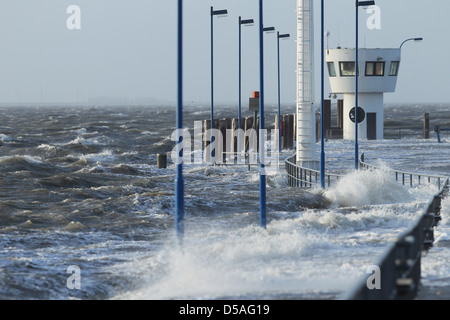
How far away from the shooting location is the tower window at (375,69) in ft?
191

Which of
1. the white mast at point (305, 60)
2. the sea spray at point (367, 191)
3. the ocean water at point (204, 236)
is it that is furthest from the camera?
the white mast at point (305, 60)

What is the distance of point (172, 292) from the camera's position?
42.5 feet

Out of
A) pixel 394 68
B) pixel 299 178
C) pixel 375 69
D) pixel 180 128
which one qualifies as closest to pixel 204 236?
pixel 180 128

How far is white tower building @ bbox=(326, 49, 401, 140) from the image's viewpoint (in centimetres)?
5788

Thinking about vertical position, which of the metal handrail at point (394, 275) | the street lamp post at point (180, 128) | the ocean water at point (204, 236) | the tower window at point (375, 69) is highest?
the tower window at point (375, 69)

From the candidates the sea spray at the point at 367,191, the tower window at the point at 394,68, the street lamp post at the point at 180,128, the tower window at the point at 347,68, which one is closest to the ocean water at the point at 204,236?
the sea spray at the point at 367,191

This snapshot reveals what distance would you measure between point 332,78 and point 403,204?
119 feet

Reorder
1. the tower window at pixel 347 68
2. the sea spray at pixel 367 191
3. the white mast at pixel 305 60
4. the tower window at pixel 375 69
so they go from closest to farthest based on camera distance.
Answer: the sea spray at pixel 367 191, the white mast at pixel 305 60, the tower window at pixel 347 68, the tower window at pixel 375 69

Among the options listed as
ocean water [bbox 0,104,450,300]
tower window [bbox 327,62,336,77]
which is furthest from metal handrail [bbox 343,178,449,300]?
tower window [bbox 327,62,336,77]

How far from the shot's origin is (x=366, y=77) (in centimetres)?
5841

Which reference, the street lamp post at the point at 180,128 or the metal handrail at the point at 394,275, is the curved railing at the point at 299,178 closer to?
the street lamp post at the point at 180,128

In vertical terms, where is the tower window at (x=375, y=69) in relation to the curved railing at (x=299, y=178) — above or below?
above

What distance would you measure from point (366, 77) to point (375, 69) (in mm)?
844

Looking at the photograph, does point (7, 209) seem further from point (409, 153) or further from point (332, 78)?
point (332, 78)
